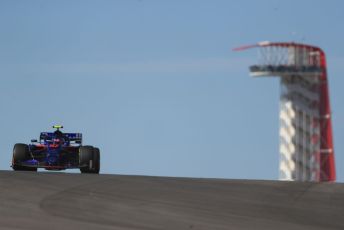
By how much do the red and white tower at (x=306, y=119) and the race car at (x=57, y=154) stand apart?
101 metres

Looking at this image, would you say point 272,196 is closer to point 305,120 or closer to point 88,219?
point 88,219

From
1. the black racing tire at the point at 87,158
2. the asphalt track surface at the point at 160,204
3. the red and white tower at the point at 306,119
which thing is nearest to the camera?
the asphalt track surface at the point at 160,204

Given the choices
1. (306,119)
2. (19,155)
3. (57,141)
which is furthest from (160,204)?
(306,119)

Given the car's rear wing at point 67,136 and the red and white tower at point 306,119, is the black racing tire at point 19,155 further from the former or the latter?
the red and white tower at point 306,119

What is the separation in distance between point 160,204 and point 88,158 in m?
13.8

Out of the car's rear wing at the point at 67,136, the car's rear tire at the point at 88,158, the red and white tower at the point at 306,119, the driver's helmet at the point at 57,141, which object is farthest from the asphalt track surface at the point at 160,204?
the red and white tower at the point at 306,119

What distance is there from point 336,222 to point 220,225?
2.47 m

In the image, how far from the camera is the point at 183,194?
18.9m

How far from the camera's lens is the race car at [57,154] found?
30.8 metres

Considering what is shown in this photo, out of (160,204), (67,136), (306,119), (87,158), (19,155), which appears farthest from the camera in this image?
(306,119)

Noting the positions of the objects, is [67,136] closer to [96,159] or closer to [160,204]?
[96,159]

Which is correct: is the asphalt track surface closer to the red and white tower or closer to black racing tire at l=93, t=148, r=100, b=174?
black racing tire at l=93, t=148, r=100, b=174

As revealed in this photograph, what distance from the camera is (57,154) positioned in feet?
107

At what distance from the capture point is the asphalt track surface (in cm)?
1534
